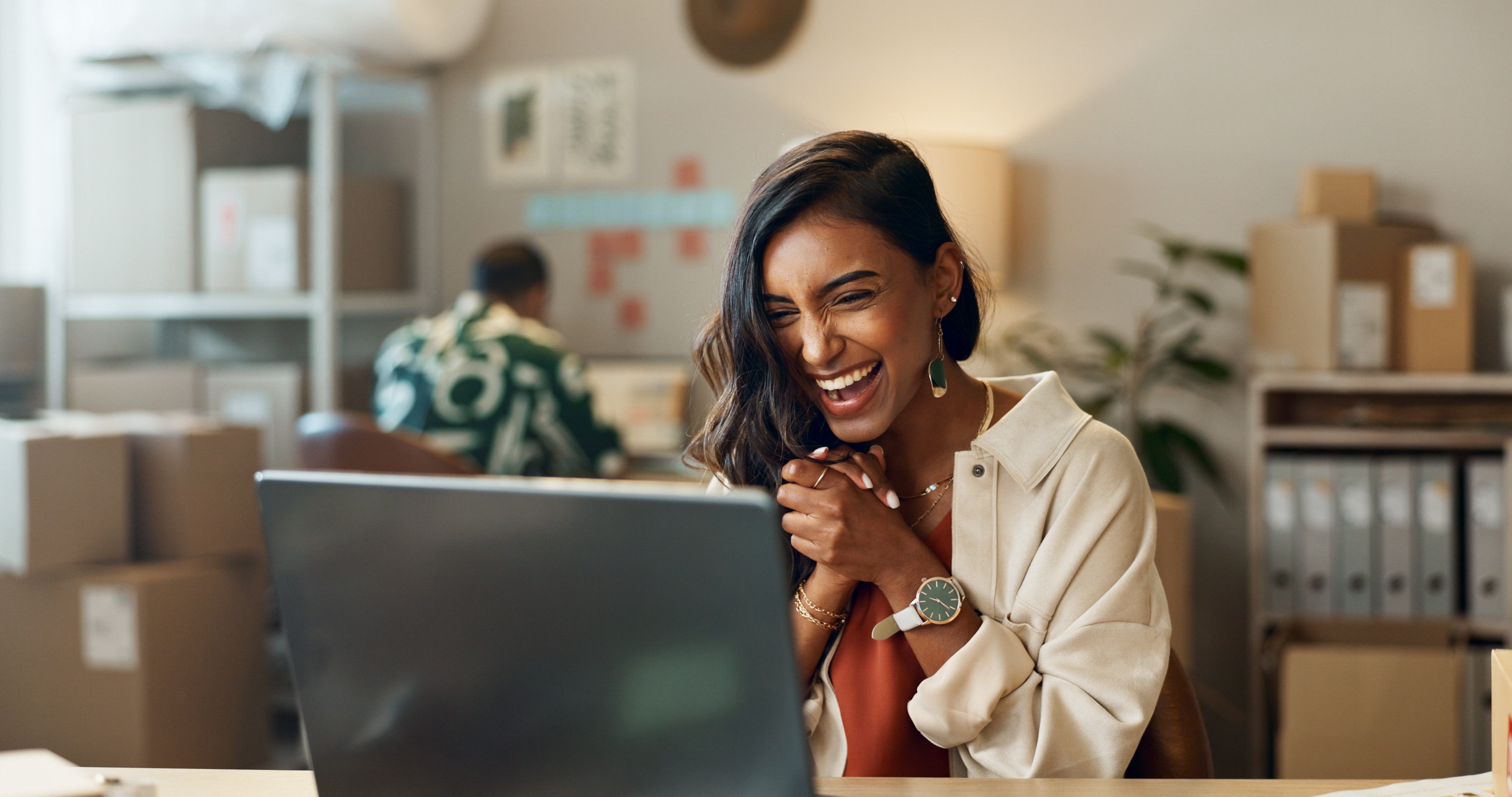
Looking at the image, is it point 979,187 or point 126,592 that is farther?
point 979,187

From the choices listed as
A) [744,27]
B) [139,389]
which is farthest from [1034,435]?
[139,389]

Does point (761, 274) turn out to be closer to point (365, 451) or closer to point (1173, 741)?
point (1173, 741)

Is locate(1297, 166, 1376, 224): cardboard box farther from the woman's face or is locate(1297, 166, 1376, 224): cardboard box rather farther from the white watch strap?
the white watch strap

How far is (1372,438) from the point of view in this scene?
2.73m

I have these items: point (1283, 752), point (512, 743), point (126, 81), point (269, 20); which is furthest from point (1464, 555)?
point (126, 81)

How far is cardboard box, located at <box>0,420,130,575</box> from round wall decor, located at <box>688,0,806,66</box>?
1.85 metres

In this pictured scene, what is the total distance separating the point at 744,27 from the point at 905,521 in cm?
249

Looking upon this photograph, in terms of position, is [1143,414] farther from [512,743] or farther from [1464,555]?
[512,743]

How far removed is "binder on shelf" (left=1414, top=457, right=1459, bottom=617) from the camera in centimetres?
269

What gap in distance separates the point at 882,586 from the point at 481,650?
53 centimetres

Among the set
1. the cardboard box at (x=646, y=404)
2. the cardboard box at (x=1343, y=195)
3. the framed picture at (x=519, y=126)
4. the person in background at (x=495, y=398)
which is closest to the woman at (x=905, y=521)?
the person in background at (x=495, y=398)

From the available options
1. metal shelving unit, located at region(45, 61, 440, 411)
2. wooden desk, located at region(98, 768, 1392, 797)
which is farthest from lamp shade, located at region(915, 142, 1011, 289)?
wooden desk, located at region(98, 768, 1392, 797)

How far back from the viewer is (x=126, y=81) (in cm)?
355

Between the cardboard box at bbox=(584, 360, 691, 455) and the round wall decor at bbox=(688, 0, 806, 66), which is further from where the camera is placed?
the round wall decor at bbox=(688, 0, 806, 66)
